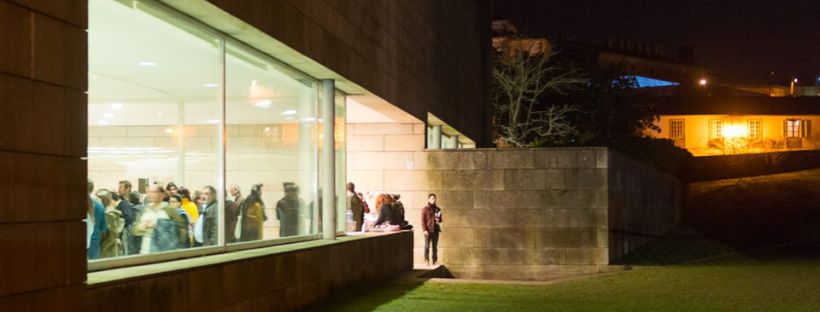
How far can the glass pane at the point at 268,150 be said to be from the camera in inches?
460

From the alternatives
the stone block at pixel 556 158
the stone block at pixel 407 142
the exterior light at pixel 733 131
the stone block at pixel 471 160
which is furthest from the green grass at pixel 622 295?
the exterior light at pixel 733 131

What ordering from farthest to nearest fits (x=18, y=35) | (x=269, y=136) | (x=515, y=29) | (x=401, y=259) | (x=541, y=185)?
(x=515, y=29) < (x=541, y=185) < (x=401, y=259) < (x=269, y=136) < (x=18, y=35)

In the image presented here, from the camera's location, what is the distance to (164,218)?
9.85 metres

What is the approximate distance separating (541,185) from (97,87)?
1302cm

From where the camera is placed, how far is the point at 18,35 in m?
5.98

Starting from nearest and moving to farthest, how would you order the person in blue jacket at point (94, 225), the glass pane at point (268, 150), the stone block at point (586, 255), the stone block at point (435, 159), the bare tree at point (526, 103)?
the person in blue jacket at point (94, 225) < the glass pane at point (268, 150) < the stone block at point (586, 255) < the stone block at point (435, 159) < the bare tree at point (526, 103)

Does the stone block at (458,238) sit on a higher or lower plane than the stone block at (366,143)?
lower

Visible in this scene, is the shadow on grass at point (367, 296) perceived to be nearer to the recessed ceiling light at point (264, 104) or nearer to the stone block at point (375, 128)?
the recessed ceiling light at point (264, 104)

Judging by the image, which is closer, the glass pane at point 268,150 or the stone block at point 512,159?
the glass pane at point 268,150

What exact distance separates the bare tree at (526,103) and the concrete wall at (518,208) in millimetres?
20495

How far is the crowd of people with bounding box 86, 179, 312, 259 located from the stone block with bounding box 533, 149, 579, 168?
30.2 feet

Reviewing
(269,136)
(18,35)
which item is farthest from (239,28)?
(18,35)

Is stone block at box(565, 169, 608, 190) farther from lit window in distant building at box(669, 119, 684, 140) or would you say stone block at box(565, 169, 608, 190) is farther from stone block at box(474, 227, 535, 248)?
lit window in distant building at box(669, 119, 684, 140)

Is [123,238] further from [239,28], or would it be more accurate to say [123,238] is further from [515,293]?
[515,293]
